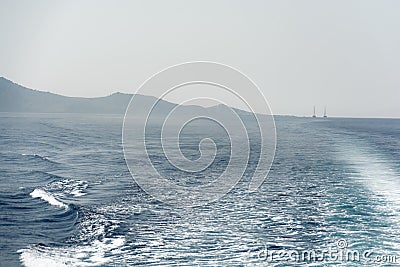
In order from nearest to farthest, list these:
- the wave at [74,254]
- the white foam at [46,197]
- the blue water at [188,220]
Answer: the wave at [74,254] < the blue water at [188,220] < the white foam at [46,197]

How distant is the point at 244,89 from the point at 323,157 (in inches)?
1041

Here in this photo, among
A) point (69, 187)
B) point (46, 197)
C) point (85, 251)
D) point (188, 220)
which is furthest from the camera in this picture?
point (69, 187)

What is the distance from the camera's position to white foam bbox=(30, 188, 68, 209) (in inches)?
765

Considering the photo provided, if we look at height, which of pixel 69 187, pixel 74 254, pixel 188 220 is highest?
pixel 69 187

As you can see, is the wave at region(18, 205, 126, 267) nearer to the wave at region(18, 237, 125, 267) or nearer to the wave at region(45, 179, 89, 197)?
the wave at region(18, 237, 125, 267)

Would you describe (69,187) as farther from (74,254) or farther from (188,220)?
(74,254)

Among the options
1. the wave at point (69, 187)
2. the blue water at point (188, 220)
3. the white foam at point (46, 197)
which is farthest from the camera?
the wave at point (69, 187)

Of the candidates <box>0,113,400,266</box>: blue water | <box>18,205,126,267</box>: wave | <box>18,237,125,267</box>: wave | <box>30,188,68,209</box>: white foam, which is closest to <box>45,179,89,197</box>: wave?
<box>0,113,400,266</box>: blue water

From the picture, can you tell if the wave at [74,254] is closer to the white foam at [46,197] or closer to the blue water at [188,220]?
the blue water at [188,220]

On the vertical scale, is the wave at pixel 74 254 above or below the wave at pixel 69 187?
below

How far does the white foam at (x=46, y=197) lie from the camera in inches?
765

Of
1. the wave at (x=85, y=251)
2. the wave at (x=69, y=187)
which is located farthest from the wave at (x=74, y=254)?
the wave at (x=69, y=187)

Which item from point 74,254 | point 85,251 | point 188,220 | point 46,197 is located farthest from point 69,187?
point 74,254

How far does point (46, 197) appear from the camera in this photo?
2059 centimetres
